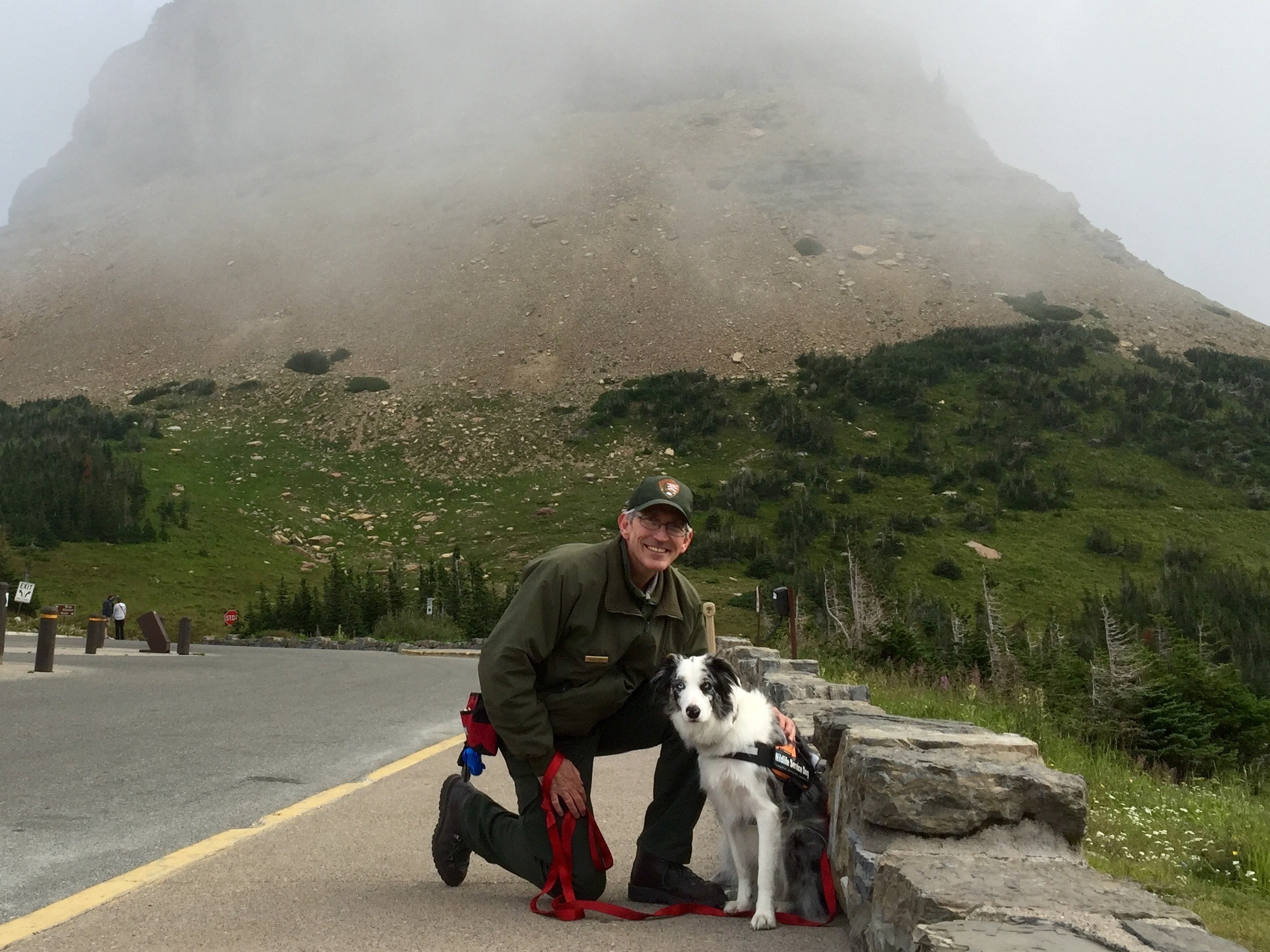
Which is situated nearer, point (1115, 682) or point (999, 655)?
point (1115, 682)

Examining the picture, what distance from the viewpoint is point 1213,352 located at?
238 feet

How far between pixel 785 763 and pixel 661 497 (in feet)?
4.25

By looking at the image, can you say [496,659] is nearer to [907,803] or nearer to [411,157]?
[907,803]

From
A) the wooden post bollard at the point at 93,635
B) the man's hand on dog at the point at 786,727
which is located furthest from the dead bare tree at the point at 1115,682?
the wooden post bollard at the point at 93,635

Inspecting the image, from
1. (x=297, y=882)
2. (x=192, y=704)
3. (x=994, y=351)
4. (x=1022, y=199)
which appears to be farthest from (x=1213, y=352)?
(x=297, y=882)

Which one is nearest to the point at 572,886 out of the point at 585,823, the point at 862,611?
the point at 585,823

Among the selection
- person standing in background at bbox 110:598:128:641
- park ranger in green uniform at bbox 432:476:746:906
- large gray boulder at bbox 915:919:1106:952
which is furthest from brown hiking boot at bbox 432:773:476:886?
person standing in background at bbox 110:598:128:641

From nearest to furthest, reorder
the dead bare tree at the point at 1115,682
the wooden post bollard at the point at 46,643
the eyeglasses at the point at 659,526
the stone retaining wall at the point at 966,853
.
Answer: the stone retaining wall at the point at 966,853, the eyeglasses at the point at 659,526, the dead bare tree at the point at 1115,682, the wooden post bollard at the point at 46,643

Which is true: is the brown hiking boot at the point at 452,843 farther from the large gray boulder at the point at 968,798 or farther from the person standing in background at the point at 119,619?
the person standing in background at the point at 119,619

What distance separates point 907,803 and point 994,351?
70053 millimetres

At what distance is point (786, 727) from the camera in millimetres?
4926

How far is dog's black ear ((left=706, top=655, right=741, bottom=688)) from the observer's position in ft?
15.3

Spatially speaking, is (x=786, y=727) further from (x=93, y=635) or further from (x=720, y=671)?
(x=93, y=635)

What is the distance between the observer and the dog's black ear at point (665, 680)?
186 inches
